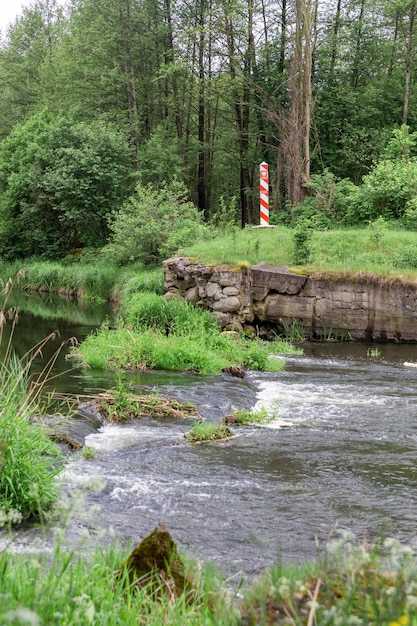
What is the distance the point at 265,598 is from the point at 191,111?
36.6m

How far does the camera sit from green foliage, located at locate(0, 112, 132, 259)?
1213 inches

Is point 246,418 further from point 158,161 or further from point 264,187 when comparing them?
point 158,161

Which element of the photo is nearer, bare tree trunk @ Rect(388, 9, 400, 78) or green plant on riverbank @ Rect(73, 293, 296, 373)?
green plant on riverbank @ Rect(73, 293, 296, 373)

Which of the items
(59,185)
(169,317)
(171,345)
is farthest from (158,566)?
(59,185)

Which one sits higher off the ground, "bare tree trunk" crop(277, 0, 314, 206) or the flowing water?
"bare tree trunk" crop(277, 0, 314, 206)

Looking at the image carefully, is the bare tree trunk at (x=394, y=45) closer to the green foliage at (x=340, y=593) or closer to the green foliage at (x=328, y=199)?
the green foliage at (x=328, y=199)

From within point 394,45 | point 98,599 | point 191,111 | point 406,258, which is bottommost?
point 98,599

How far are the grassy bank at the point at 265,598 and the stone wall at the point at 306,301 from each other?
41.0ft

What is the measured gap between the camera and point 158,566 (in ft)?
11.4

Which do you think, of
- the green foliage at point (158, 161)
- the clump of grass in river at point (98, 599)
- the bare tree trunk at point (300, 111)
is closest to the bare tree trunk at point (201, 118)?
the green foliage at point (158, 161)

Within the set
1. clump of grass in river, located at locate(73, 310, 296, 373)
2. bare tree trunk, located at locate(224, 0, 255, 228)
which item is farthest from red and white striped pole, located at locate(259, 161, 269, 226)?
bare tree trunk, located at locate(224, 0, 255, 228)

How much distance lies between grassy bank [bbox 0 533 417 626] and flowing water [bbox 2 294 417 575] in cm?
26

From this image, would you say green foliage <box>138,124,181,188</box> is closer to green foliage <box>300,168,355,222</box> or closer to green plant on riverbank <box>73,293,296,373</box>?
green foliage <box>300,168,355,222</box>

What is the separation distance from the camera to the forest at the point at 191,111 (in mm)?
29312
